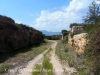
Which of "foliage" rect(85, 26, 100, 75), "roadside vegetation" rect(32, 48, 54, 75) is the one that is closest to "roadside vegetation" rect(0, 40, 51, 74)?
"roadside vegetation" rect(32, 48, 54, 75)

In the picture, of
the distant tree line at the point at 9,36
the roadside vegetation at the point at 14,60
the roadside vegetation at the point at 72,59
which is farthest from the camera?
the distant tree line at the point at 9,36

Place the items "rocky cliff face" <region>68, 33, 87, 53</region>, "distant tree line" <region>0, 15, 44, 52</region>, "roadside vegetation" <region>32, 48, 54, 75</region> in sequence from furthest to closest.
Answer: "distant tree line" <region>0, 15, 44, 52</region> → "rocky cliff face" <region>68, 33, 87, 53</region> → "roadside vegetation" <region>32, 48, 54, 75</region>

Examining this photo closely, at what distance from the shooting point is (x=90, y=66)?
28.0 feet

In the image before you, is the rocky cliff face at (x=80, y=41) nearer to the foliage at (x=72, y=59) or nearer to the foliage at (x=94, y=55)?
the foliage at (x=72, y=59)

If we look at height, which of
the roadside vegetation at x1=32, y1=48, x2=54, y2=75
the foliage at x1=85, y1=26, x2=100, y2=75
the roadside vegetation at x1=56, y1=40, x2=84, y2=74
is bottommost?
the roadside vegetation at x1=32, y1=48, x2=54, y2=75

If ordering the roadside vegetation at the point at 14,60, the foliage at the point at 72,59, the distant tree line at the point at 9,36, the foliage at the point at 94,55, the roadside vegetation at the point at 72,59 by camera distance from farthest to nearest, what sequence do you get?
1. the distant tree line at the point at 9,36
2. the roadside vegetation at the point at 14,60
3. the foliage at the point at 72,59
4. the roadside vegetation at the point at 72,59
5. the foliage at the point at 94,55

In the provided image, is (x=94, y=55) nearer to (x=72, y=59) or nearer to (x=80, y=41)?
(x=72, y=59)

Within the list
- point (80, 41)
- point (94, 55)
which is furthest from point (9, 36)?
point (94, 55)

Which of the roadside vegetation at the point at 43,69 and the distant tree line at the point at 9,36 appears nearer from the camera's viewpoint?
the roadside vegetation at the point at 43,69

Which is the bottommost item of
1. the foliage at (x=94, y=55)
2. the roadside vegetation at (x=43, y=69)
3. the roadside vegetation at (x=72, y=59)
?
the roadside vegetation at (x=43, y=69)

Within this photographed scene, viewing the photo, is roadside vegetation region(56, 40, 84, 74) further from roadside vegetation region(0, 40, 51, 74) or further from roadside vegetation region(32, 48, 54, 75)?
roadside vegetation region(0, 40, 51, 74)

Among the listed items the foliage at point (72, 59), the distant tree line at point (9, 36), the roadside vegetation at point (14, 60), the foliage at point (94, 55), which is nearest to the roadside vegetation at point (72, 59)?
the foliage at point (72, 59)

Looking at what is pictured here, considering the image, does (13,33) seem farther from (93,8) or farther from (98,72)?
(98,72)

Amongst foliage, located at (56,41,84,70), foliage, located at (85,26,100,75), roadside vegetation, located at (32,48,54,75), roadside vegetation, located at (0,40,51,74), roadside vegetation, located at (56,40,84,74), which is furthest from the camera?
roadside vegetation, located at (0,40,51,74)
